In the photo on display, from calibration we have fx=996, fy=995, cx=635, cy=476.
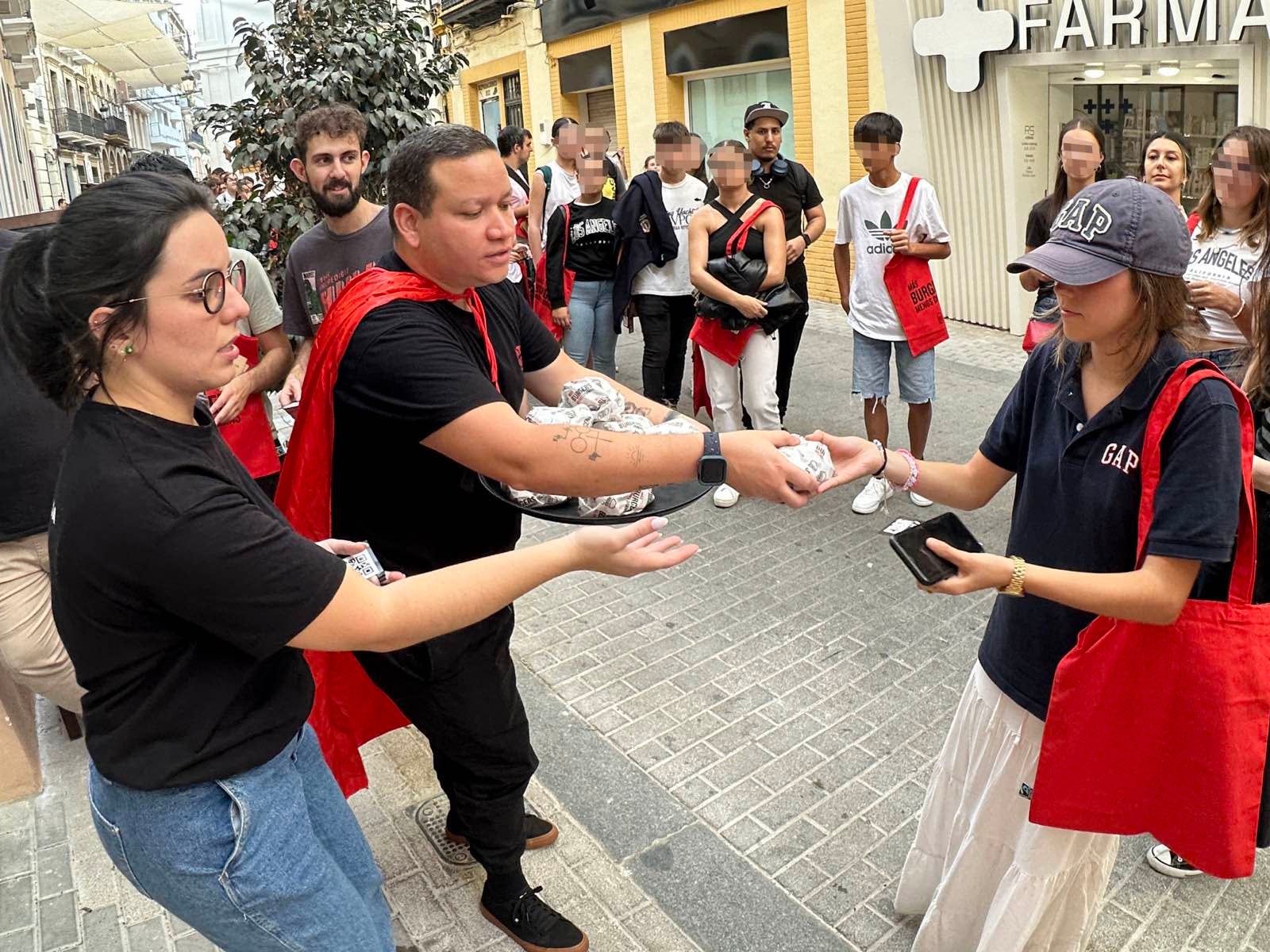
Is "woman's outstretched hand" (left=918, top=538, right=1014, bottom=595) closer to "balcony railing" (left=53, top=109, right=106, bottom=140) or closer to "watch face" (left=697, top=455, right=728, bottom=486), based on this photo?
"watch face" (left=697, top=455, right=728, bottom=486)

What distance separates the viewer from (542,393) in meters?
2.93

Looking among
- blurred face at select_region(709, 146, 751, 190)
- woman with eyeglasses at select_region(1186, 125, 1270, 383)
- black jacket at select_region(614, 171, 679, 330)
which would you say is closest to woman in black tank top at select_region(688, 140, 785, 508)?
blurred face at select_region(709, 146, 751, 190)

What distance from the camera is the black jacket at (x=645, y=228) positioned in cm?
707

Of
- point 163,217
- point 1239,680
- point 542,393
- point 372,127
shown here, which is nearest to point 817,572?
point 542,393

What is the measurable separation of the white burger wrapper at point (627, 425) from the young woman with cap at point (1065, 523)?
467 millimetres

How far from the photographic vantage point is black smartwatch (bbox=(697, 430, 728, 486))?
2.28m

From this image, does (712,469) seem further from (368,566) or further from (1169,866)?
(1169,866)

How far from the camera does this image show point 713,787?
3537 millimetres

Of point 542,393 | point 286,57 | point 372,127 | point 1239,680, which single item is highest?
point 286,57

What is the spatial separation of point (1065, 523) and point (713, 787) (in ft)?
5.96

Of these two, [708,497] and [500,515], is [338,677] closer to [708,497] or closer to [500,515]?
[500,515]

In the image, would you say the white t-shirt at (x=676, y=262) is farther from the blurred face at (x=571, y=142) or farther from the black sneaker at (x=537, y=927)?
the black sneaker at (x=537, y=927)

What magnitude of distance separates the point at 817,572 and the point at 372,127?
366 cm

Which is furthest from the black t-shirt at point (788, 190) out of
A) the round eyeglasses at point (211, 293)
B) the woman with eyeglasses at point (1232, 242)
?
the round eyeglasses at point (211, 293)
